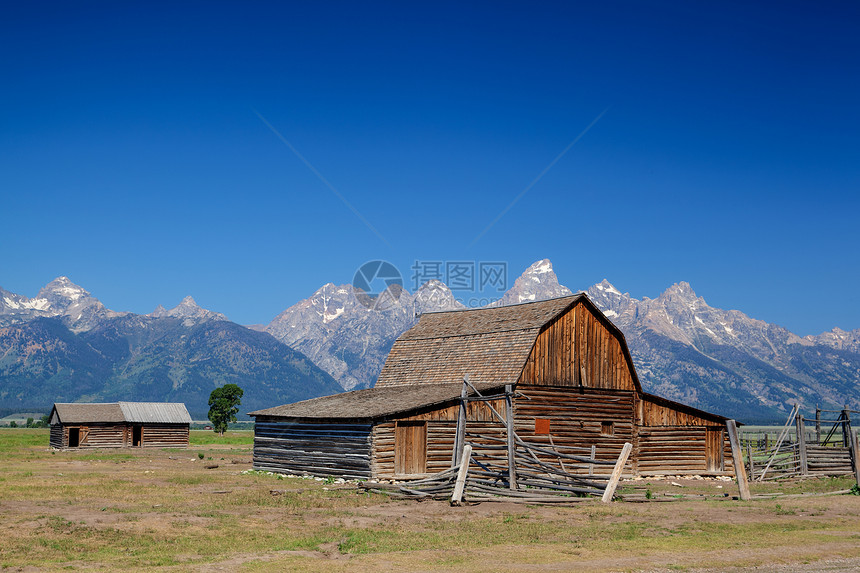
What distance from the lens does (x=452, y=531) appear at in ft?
64.1

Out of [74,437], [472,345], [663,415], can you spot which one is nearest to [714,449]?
[663,415]

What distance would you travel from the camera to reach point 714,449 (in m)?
41.9

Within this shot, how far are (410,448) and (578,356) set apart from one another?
1033cm

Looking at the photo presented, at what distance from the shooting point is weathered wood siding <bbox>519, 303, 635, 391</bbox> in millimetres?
38125

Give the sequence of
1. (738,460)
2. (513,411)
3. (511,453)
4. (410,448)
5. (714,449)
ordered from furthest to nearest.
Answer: (714,449) < (513,411) < (410,448) < (511,453) < (738,460)

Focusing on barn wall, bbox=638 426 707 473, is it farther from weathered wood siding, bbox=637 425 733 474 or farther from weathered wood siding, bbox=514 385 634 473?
weathered wood siding, bbox=514 385 634 473

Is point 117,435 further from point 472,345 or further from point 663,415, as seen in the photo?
point 663,415

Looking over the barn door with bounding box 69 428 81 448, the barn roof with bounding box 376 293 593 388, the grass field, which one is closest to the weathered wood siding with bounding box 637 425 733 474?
the barn roof with bounding box 376 293 593 388

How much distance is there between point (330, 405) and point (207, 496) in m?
11.7

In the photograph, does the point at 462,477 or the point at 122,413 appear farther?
the point at 122,413

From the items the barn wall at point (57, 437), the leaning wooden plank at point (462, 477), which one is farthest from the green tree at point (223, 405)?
the leaning wooden plank at point (462, 477)

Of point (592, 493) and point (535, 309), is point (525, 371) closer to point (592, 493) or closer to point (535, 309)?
point (535, 309)

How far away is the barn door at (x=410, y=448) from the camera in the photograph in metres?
34.0

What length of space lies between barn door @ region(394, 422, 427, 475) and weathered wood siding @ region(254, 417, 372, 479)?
1319 millimetres
